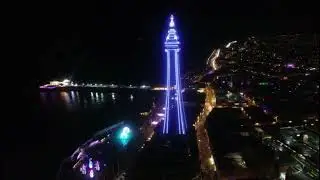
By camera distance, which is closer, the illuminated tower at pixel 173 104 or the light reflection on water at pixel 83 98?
the illuminated tower at pixel 173 104

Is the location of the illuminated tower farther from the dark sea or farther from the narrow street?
the dark sea

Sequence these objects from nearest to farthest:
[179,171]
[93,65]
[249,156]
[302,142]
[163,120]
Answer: [302,142] < [249,156] < [179,171] < [163,120] < [93,65]

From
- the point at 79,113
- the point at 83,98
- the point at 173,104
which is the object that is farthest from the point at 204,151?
the point at 83,98

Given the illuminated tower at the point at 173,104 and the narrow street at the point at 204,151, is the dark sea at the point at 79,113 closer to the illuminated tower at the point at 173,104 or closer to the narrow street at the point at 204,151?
the illuminated tower at the point at 173,104

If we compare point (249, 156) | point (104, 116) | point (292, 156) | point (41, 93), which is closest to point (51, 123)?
point (104, 116)

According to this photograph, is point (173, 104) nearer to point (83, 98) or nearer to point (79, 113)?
point (79, 113)

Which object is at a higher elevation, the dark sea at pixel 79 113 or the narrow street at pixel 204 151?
the narrow street at pixel 204 151

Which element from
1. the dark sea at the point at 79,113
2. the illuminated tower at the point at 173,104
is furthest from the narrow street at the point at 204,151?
the dark sea at the point at 79,113

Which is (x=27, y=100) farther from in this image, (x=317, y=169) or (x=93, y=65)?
(x=317, y=169)
